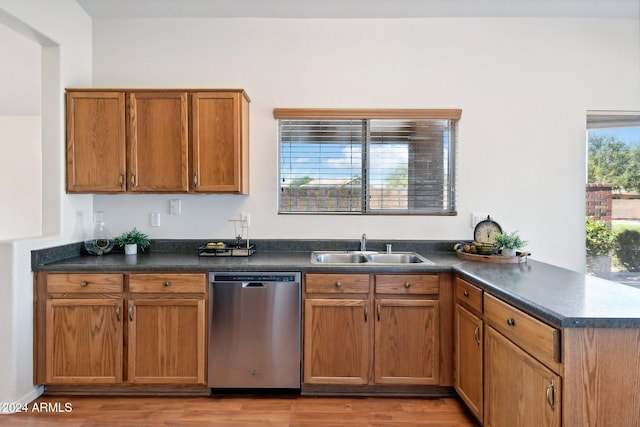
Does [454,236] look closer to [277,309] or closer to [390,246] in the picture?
[390,246]

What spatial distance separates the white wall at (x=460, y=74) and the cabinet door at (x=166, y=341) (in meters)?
0.99

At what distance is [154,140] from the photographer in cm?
270

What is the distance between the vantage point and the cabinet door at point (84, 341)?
2391 mm

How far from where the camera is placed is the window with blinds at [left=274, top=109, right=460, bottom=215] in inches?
121

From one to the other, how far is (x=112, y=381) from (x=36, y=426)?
419mm

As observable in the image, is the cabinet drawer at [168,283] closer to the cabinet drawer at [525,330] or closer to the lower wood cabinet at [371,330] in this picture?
the lower wood cabinet at [371,330]

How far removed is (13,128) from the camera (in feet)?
11.6

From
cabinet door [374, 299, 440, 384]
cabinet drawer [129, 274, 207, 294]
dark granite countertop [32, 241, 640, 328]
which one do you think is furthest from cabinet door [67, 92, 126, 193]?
cabinet door [374, 299, 440, 384]

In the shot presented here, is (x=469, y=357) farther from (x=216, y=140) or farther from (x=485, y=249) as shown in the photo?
(x=216, y=140)

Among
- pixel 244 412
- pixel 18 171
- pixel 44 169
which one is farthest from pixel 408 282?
pixel 18 171

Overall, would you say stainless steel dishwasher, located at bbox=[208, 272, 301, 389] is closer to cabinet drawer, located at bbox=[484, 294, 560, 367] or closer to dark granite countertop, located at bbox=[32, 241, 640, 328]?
dark granite countertop, located at bbox=[32, 241, 640, 328]

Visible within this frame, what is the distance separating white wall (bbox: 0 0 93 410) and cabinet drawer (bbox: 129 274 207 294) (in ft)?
2.18

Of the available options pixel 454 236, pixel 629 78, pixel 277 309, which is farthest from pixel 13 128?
pixel 629 78

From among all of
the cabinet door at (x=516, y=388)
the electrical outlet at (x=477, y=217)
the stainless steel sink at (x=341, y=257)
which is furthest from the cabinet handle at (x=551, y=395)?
the electrical outlet at (x=477, y=217)
